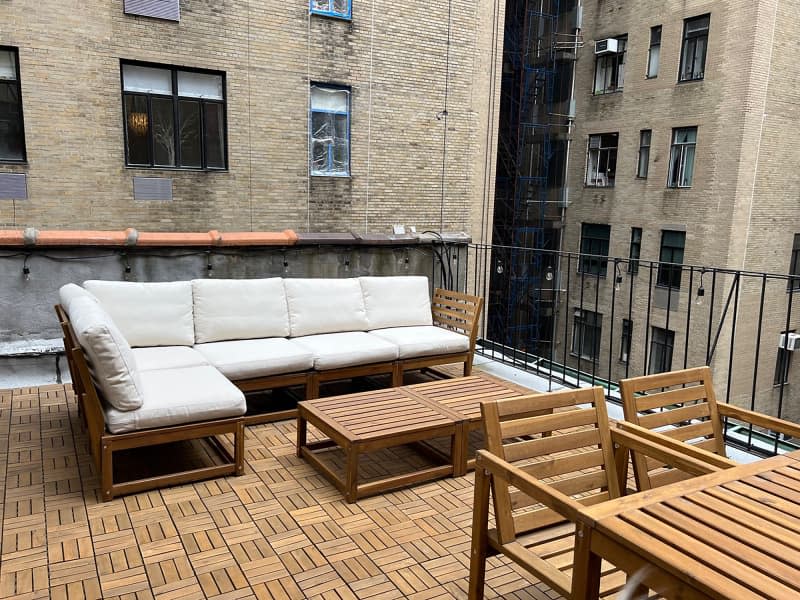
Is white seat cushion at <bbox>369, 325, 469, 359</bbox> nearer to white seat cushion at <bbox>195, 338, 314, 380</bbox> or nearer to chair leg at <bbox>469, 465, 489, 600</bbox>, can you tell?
white seat cushion at <bbox>195, 338, 314, 380</bbox>

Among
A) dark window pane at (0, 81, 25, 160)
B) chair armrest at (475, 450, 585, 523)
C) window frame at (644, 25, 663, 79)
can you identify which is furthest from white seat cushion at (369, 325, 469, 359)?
window frame at (644, 25, 663, 79)

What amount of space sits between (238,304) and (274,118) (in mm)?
6551

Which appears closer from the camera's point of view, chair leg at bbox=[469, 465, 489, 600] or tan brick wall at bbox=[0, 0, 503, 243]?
chair leg at bbox=[469, 465, 489, 600]

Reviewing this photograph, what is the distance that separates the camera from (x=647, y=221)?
66.8 feet

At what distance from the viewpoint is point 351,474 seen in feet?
12.6

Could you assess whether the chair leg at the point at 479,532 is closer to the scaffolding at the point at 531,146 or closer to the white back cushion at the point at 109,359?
the white back cushion at the point at 109,359

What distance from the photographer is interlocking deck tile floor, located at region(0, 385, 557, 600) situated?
117 inches

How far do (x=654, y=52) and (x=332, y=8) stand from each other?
1282 centimetres

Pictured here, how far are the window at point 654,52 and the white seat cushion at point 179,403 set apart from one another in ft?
65.0

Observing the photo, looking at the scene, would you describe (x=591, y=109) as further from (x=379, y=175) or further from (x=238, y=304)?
(x=238, y=304)

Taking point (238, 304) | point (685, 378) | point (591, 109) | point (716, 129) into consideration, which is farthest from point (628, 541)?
point (591, 109)

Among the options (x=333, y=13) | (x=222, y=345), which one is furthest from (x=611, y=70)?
(x=222, y=345)

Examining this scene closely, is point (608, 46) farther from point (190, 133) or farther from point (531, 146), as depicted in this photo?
point (190, 133)

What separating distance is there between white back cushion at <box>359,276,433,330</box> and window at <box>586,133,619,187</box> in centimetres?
1692
